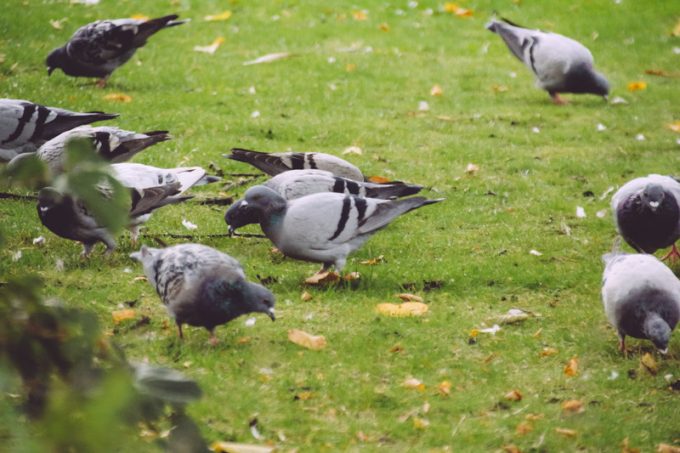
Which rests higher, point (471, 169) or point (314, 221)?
point (314, 221)

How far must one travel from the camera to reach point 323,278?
5.52m

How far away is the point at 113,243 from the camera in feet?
18.7

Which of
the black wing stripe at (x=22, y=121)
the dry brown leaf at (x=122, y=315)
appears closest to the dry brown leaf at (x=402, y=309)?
the dry brown leaf at (x=122, y=315)

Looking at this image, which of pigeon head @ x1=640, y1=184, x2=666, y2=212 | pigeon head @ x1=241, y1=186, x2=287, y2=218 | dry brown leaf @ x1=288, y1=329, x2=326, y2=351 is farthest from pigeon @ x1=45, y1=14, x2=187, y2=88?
pigeon head @ x1=640, y1=184, x2=666, y2=212

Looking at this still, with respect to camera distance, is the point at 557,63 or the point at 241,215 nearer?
the point at 241,215

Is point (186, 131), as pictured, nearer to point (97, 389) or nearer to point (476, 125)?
point (476, 125)

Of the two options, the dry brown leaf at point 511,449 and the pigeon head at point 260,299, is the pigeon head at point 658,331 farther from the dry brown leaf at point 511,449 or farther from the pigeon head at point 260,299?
the pigeon head at point 260,299

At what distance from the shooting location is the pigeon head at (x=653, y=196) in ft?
18.4

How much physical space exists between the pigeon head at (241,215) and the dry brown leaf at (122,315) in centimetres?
86

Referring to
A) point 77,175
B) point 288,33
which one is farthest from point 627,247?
point 288,33

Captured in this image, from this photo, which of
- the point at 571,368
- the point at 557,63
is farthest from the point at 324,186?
the point at 557,63

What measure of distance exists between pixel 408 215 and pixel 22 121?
2.98 meters

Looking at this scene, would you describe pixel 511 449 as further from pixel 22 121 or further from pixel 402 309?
pixel 22 121

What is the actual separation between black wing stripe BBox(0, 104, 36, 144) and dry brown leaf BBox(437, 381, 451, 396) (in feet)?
12.7
